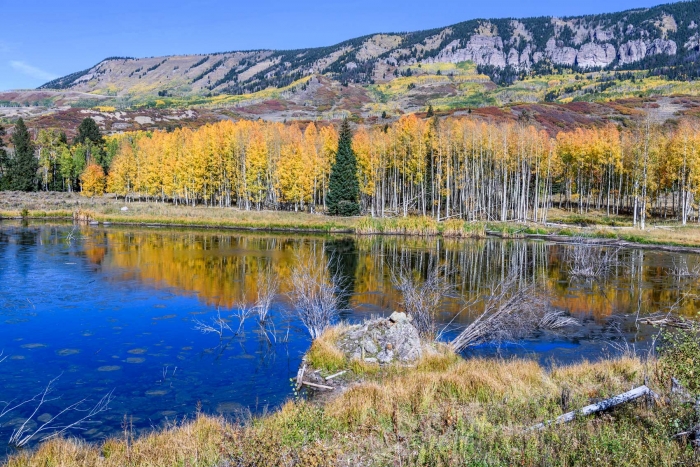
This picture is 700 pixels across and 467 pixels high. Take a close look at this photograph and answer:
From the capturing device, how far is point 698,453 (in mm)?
7441

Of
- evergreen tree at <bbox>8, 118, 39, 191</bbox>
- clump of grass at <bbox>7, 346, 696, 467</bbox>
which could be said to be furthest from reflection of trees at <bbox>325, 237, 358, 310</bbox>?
evergreen tree at <bbox>8, 118, 39, 191</bbox>

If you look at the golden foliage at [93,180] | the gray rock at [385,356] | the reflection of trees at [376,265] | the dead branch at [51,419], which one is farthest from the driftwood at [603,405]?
the golden foliage at [93,180]

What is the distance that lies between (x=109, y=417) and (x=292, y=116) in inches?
6425

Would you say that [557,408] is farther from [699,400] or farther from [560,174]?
[560,174]

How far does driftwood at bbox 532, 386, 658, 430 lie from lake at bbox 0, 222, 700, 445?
17.5 ft

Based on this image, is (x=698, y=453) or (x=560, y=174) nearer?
(x=698, y=453)

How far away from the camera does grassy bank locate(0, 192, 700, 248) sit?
49.0 m

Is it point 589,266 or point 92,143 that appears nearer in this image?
point 589,266

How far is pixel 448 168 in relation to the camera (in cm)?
6412

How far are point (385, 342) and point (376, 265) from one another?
65.2 ft

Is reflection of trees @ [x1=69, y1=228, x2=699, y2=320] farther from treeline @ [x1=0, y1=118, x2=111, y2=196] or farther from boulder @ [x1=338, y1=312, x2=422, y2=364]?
treeline @ [x1=0, y1=118, x2=111, y2=196]

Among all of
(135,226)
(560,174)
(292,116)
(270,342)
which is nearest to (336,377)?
(270,342)

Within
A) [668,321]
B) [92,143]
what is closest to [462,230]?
[668,321]

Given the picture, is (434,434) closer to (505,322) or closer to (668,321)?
(505,322)
